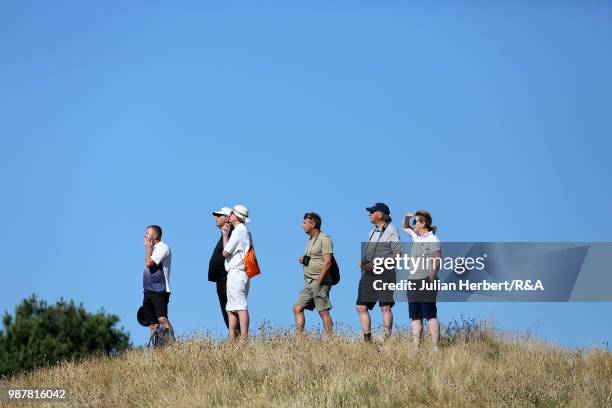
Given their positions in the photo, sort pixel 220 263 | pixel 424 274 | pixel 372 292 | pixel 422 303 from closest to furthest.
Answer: pixel 424 274, pixel 422 303, pixel 372 292, pixel 220 263

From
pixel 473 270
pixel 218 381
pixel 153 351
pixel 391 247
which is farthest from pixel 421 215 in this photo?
pixel 153 351

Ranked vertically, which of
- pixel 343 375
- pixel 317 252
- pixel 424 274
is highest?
pixel 317 252

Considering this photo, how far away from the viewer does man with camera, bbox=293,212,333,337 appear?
14414mm

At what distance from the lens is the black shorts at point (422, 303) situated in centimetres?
1282

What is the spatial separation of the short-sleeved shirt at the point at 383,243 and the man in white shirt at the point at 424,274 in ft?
1.36

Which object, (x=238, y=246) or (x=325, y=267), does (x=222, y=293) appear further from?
(x=325, y=267)

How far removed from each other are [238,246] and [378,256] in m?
2.22

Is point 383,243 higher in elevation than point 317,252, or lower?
lower

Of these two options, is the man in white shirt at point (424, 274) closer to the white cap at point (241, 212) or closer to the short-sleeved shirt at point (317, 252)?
the short-sleeved shirt at point (317, 252)

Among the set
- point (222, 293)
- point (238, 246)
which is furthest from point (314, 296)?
point (222, 293)

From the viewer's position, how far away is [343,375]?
39.7ft

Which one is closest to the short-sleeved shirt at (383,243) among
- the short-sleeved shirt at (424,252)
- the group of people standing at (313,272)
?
the group of people standing at (313,272)

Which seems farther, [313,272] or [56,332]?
[56,332]

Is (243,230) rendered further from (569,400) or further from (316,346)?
(569,400)
